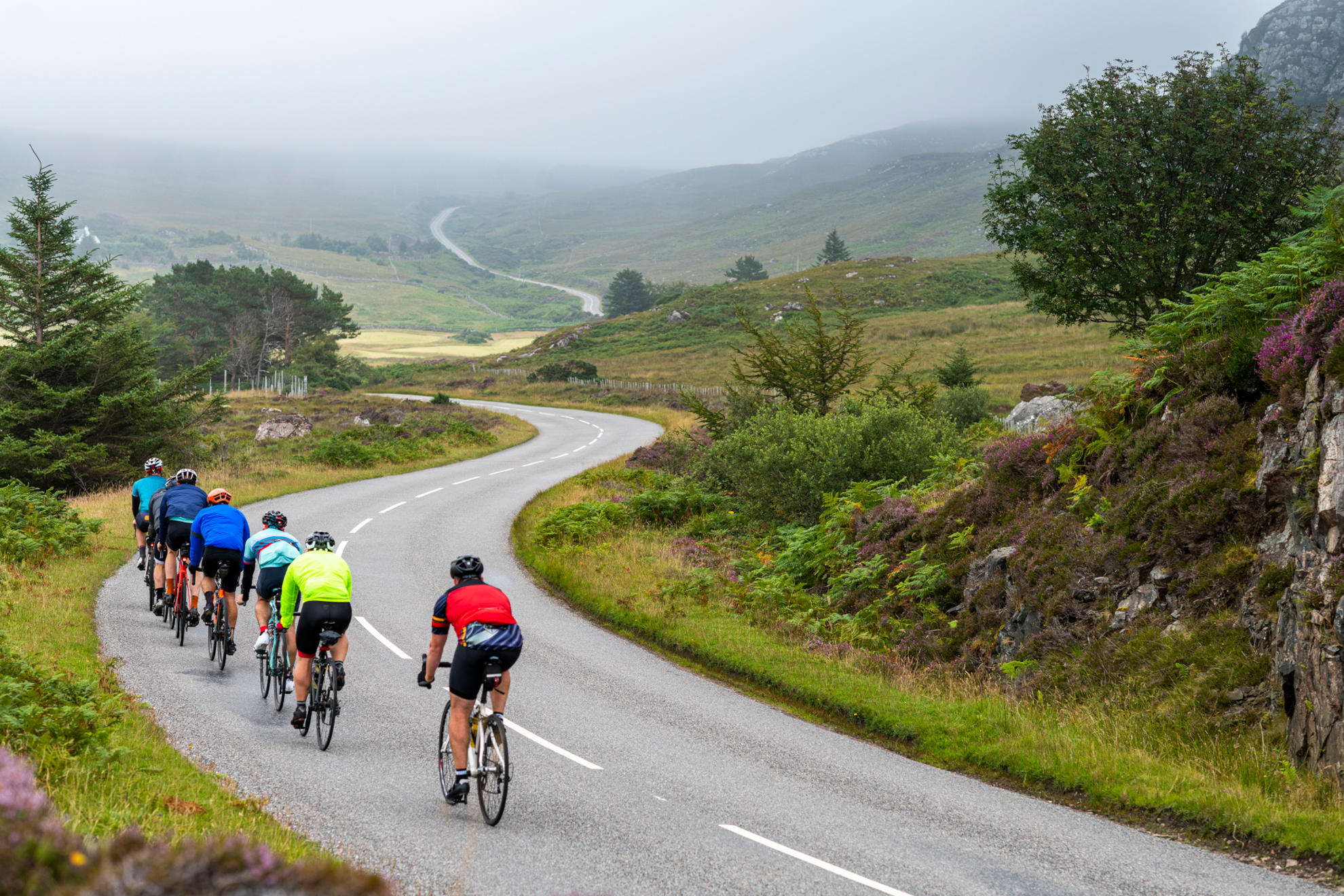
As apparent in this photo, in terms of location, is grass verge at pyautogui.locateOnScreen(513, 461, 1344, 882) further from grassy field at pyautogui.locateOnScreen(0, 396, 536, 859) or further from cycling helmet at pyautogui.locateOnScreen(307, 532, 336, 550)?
grassy field at pyautogui.locateOnScreen(0, 396, 536, 859)

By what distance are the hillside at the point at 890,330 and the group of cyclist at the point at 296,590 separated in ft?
144

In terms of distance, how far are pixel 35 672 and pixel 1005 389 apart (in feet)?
156

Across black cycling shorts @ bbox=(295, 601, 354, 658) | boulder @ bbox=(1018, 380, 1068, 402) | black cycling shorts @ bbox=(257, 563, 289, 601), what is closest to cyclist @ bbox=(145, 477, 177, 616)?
black cycling shorts @ bbox=(257, 563, 289, 601)

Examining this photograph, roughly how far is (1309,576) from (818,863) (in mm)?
5539

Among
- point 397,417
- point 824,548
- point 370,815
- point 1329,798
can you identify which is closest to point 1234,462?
point 1329,798

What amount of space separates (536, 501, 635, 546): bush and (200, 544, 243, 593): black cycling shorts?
9.80 meters

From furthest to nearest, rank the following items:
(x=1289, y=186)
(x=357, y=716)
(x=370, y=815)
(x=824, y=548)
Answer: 1. (x=1289, y=186)
2. (x=824, y=548)
3. (x=357, y=716)
4. (x=370, y=815)

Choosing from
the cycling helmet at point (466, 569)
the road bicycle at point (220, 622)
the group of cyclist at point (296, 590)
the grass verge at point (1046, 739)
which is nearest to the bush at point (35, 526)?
the group of cyclist at point (296, 590)

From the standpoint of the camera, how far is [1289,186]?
20.2 m

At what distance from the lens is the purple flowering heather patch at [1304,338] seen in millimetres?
9828

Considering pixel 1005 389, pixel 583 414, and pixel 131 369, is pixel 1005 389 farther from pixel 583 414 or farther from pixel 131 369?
pixel 131 369

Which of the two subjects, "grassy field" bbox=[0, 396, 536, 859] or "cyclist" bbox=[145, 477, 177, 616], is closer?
"grassy field" bbox=[0, 396, 536, 859]

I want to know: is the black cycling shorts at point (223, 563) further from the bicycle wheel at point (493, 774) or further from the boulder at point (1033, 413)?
the boulder at point (1033, 413)

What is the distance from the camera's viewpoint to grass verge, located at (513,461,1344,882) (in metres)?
7.62
